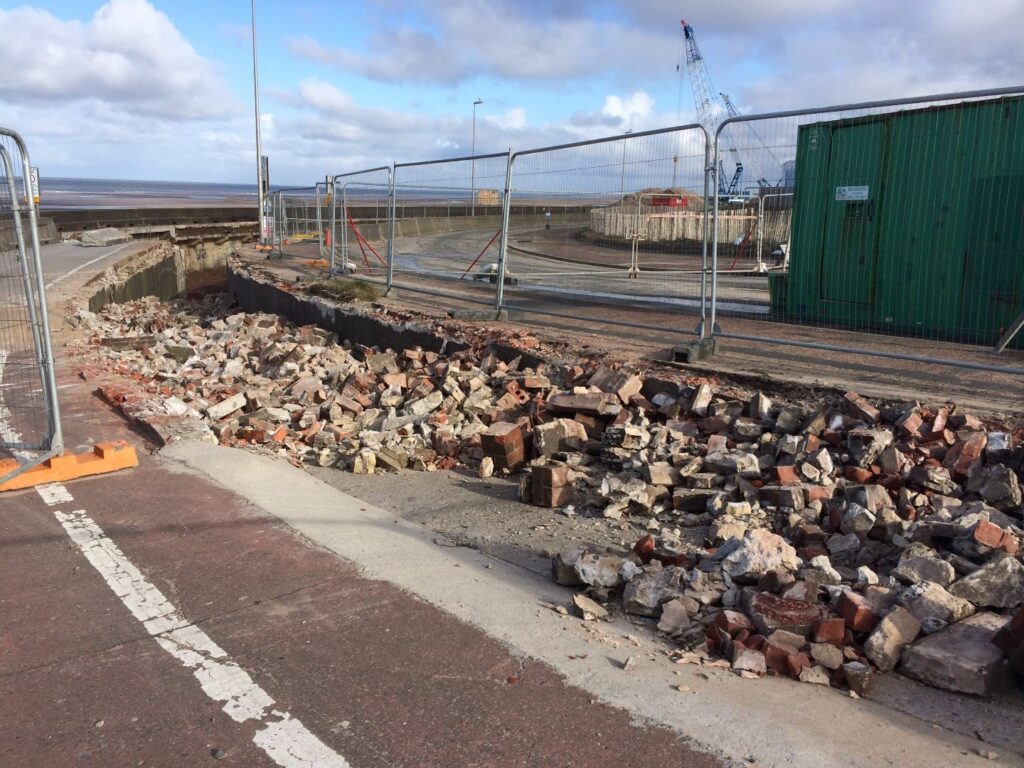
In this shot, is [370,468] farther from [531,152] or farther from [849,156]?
[849,156]

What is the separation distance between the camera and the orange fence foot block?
5812 mm

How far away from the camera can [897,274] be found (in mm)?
9562

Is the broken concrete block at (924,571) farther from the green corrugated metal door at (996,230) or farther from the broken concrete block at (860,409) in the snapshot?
the green corrugated metal door at (996,230)

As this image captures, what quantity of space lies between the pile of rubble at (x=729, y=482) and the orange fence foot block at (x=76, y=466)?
84cm

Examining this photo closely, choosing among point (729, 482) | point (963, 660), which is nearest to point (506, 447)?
point (729, 482)

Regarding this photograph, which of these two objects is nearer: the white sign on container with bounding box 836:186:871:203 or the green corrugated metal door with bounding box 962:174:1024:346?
the green corrugated metal door with bounding box 962:174:1024:346

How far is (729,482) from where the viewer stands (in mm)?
5820

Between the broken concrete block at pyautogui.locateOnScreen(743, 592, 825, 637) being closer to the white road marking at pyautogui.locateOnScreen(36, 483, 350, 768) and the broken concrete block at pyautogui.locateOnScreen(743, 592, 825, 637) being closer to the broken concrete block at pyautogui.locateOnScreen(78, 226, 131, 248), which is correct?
the white road marking at pyautogui.locateOnScreen(36, 483, 350, 768)

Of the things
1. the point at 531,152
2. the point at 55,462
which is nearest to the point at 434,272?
the point at 531,152

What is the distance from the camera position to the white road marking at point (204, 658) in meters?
3.02

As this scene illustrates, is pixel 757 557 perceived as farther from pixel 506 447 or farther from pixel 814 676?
pixel 506 447

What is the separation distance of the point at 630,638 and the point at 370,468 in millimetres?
3539

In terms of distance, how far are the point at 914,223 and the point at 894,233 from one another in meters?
0.26

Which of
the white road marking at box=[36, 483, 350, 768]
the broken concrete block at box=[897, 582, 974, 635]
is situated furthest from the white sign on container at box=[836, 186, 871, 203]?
the white road marking at box=[36, 483, 350, 768]
